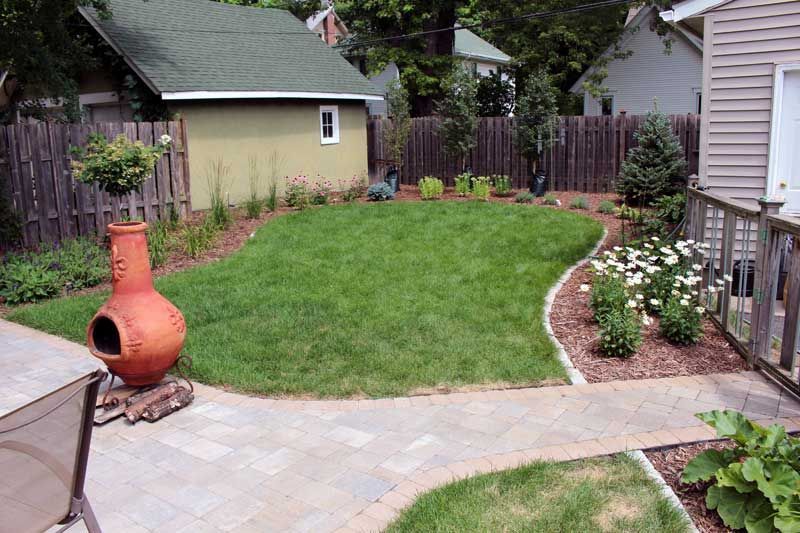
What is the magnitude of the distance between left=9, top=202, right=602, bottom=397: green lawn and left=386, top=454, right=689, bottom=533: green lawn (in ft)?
4.93

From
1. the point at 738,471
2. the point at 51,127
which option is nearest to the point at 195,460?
the point at 738,471

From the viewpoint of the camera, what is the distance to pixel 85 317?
24.3 feet

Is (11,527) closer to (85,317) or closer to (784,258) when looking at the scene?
(85,317)

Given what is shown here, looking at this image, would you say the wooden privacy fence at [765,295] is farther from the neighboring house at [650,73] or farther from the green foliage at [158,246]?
the neighboring house at [650,73]

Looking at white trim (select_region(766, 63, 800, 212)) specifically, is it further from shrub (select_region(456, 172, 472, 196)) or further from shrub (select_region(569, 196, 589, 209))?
shrub (select_region(456, 172, 472, 196))

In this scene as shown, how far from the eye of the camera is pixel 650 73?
2681 centimetres

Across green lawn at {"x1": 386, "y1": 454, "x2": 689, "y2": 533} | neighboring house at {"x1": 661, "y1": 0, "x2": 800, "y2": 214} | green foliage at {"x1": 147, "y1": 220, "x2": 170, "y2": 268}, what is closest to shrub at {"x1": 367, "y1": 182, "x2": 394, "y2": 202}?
green foliage at {"x1": 147, "y1": 220, "x2": 170, "y2": 268}

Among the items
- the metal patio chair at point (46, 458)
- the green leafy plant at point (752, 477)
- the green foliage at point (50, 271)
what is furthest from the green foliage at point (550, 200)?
the metal patio chair at point (46, 458)

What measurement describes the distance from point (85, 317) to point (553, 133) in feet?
38.0

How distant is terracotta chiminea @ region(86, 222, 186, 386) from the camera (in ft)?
16.2

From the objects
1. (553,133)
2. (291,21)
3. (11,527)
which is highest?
(291,21)

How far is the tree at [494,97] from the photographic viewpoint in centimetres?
2705

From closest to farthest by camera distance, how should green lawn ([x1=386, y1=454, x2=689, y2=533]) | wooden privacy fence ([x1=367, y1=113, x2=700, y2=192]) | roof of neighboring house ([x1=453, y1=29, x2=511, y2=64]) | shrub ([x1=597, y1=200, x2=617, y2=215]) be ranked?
1. green lawn ([x1=386, y1=454, x2=689, y2=533])
2. shrub ([x1=597, y1=200, x2=617, y2=215])
3. wooden privacy fence ([x1=367, y1=113, x2=700, y2=192])
4. roof of neighboring house ([x1=453, y1=29, x2=511, y2=64])

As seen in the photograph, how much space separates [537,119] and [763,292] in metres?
10.9
